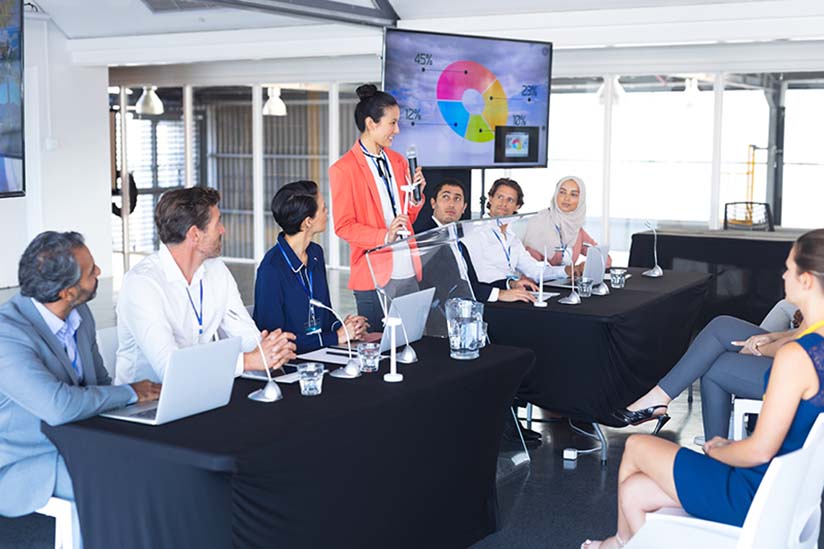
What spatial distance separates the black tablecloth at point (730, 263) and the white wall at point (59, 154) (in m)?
6.84

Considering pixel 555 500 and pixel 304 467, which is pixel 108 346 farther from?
pixel 555 500

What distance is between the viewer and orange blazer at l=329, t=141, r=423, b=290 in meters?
4.63

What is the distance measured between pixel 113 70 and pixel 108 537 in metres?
11.4

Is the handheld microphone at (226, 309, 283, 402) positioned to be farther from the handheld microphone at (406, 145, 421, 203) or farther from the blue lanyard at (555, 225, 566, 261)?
the blue lanyard at (555, 225, 566, 261)

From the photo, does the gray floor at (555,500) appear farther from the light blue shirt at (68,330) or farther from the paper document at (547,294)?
the light blue shirt at (68,330)

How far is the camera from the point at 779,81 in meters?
9.59

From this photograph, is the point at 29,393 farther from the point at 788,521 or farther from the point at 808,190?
the point at 808,190

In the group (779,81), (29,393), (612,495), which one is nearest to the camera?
(29,393)

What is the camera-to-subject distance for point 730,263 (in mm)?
7352

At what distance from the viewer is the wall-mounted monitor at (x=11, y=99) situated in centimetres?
614

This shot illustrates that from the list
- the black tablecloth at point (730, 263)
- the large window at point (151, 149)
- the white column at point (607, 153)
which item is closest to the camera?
the black tablecloth at point (730, 263)

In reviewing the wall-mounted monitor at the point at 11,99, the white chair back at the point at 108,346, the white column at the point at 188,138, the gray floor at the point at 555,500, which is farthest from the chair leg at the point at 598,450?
the white column at the point at 188,138

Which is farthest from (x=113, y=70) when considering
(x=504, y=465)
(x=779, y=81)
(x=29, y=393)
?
(x=29, y=393)

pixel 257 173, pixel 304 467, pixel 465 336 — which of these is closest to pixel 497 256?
pixel 465 336
